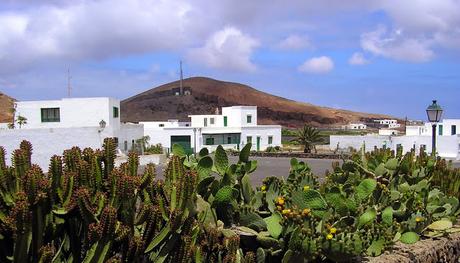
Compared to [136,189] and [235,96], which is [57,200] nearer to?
[136,189]

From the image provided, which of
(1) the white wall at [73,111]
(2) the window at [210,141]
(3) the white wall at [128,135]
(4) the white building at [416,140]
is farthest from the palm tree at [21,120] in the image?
(4) the white building at [416,140]

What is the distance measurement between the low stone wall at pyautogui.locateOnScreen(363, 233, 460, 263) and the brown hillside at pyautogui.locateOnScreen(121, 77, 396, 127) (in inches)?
3585

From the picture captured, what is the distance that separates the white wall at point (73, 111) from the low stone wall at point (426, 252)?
30975 millimetres

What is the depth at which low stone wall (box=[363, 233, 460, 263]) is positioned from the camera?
230 inches

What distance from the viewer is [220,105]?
125250 millimetres

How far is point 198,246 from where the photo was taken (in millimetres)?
4438

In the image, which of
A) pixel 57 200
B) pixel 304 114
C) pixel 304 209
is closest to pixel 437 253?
pixel 304 209

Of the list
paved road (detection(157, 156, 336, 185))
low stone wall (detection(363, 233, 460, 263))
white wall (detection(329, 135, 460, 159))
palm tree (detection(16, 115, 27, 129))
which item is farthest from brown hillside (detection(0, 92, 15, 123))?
low stone wall (detection(363, 233, 460, 263))

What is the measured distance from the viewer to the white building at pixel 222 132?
52062mm

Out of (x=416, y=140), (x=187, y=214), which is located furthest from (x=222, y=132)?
(x=187, y=214)

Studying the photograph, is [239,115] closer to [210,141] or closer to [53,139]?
[210,141]

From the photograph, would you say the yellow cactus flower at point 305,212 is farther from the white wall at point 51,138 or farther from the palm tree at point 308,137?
the palm tree at point 308,137

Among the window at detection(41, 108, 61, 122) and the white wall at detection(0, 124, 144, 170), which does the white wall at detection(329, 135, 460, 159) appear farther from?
the window at detection(41, 108, 61, 122)

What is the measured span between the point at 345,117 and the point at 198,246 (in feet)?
431
